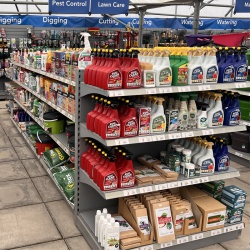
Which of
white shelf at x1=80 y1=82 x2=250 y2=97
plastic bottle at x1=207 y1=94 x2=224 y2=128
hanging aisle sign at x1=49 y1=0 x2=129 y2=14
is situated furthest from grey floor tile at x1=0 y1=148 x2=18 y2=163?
plastic bottle at x1=207 y1=94 x2=224 y2=128

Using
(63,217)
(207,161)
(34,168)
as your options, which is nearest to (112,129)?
(207,161)

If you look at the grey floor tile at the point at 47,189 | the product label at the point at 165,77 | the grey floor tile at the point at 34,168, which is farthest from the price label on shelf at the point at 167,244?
the grey floor tile at the point at 34,168

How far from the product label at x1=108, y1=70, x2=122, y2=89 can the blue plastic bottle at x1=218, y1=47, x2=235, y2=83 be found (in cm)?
94

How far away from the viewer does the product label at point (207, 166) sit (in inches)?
117

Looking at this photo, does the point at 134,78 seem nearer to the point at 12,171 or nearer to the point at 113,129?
the point at 113,129

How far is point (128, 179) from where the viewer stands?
2691mm

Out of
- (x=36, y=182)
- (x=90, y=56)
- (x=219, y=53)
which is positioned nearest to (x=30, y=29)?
(x=36, y=182)

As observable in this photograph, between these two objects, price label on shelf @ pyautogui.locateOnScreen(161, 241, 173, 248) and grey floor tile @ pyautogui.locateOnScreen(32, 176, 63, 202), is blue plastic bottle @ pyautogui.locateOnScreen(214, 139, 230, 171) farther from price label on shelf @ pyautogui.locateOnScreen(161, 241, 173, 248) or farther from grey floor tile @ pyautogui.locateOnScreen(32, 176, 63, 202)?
grey floor tile @ pyautogui.locateOnScreen(32, 176, 63, 202)

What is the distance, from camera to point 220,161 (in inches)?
122

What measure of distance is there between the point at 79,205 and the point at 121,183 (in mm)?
773

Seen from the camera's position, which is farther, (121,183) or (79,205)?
(79,205)

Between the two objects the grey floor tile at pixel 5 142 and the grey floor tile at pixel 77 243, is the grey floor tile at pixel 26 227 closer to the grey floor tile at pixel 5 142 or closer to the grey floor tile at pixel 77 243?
the grey floor tile at pixel 77 243

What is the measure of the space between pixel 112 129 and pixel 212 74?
981 millimetres

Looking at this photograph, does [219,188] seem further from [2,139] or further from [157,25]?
[157,25]
